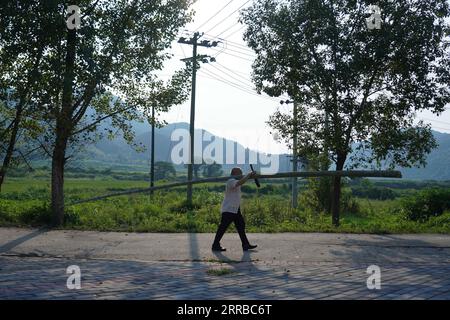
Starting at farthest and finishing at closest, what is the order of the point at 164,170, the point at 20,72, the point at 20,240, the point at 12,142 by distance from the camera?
the point at 164,170 < the point at 12,142 < the point at 20,72 < the point at 20,240

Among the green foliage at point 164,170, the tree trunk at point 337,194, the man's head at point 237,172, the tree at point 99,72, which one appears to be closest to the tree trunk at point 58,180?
the tree at point 99,72

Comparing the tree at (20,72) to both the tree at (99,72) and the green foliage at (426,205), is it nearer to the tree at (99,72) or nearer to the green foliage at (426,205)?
the tree at (99,72)

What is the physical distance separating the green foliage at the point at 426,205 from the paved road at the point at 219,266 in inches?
328

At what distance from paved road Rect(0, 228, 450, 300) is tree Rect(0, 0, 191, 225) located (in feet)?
9.73

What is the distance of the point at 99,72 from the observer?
13836mm

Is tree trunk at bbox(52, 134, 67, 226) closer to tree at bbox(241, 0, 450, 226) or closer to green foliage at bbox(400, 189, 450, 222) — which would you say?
tree at bbox(241, 0, 450, 226)

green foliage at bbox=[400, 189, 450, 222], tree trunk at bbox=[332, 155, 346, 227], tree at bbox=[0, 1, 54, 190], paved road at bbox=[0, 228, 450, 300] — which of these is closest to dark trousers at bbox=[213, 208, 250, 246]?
paved road at bbox=[0, 228, 450, 300]

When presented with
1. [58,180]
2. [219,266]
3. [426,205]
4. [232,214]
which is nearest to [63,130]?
[58,180]

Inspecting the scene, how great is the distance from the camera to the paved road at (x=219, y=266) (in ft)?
22.3

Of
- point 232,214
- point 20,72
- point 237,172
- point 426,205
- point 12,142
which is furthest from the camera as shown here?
point 426,205

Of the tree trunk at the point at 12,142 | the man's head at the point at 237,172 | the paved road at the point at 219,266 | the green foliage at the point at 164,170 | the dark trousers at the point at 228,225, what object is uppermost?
the green foliage at the point at 164,170

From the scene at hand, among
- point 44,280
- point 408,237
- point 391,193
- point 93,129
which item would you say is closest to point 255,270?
point 44,280

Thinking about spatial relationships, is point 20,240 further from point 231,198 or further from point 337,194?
point 337,194

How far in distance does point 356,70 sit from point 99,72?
6943mm
